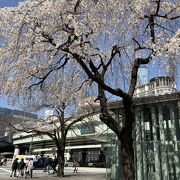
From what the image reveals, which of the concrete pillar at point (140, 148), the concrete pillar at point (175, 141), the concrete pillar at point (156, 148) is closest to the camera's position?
the concrete pillar at point (175, 141)

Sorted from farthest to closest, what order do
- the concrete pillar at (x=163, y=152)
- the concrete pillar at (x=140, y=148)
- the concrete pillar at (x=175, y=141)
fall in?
the concrete pillar at (x=140, y=148), the concrete pillar at (x=163, y=152), the concrete pillar at (x=175, y=141)

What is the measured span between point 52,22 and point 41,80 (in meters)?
3.66

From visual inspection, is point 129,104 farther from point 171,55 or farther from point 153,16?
point 153,16

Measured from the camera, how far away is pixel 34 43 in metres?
10.8

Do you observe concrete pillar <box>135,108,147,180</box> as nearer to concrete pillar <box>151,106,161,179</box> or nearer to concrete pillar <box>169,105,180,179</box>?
concrete pillar <box>151,106,161,179</box>

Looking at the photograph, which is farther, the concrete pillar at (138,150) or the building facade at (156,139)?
the concrete pillar at (138,150)

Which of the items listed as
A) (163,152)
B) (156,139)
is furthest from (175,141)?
(156,139)

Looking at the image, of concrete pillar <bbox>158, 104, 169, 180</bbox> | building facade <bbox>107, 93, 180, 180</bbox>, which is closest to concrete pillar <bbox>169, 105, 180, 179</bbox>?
building facade <bbox>107, 93, 180, 180</bbox>

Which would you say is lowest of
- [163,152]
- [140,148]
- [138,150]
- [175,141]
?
[163,152]

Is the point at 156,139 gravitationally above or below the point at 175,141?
above

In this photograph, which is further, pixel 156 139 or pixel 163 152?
pixel 156 139

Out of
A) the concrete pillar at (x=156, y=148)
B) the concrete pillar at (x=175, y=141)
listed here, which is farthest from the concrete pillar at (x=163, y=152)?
the concrete pillar at (x=175, y=141)

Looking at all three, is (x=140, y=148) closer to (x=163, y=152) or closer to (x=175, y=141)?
(x=163, y=152)

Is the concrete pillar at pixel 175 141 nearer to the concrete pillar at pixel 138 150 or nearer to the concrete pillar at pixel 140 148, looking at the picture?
the concrete pillar at pixel 140 148
